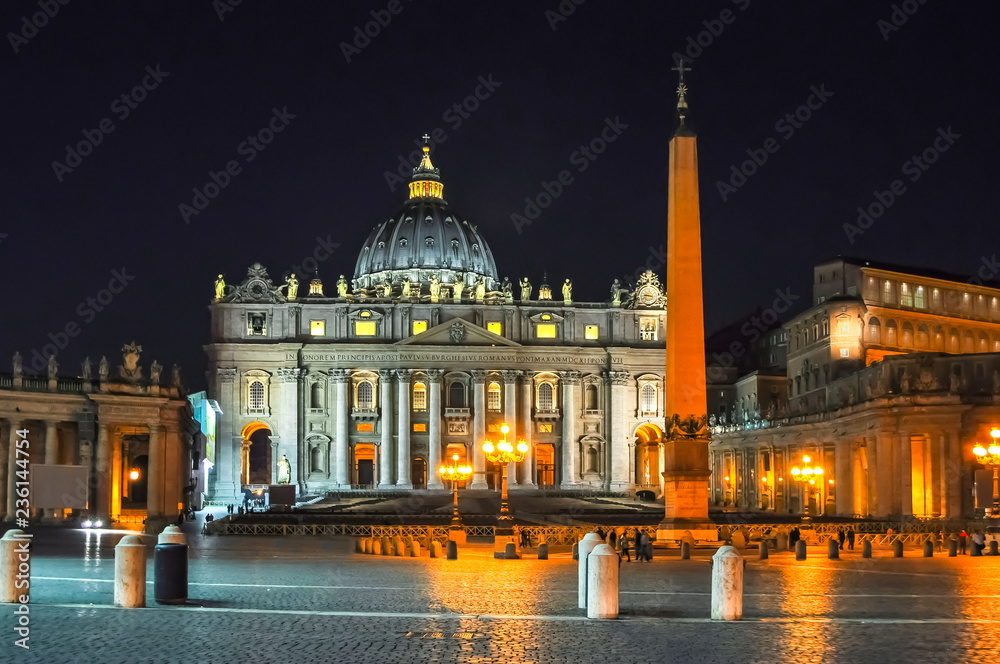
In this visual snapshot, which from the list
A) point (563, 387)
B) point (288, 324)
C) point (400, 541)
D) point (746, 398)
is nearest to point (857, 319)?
point (746, 398)

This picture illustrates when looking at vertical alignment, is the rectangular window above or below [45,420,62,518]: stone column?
above

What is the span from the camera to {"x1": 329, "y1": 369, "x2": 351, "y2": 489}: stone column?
107438 millimetres

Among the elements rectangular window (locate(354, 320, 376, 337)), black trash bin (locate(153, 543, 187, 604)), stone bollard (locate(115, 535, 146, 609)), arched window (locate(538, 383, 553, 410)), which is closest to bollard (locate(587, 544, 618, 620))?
black trash bin (locate(153, 543, 187, 604))

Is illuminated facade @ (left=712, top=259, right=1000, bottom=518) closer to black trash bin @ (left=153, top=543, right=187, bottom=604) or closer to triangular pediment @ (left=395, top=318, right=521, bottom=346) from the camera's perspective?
triangular pediment @ (left=395, top=318, right=521, bottom=346)

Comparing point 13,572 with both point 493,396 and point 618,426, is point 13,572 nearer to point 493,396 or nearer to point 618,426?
point 493,396

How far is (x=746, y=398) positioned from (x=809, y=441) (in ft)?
100

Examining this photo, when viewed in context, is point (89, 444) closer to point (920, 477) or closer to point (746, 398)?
point (920, 477)

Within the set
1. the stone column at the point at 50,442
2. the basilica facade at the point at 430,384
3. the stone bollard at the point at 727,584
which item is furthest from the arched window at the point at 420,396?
the stone bollard at the point at 727,584

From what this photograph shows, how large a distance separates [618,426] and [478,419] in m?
11.5

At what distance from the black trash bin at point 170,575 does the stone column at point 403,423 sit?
3497 inches

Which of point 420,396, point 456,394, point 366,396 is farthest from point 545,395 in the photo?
point 366,396

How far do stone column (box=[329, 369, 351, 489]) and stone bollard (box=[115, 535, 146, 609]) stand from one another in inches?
3520

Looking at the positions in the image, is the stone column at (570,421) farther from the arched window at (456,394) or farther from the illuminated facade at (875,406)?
the illuminated facade at (875,406)

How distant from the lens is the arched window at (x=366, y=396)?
10988 centimetres
